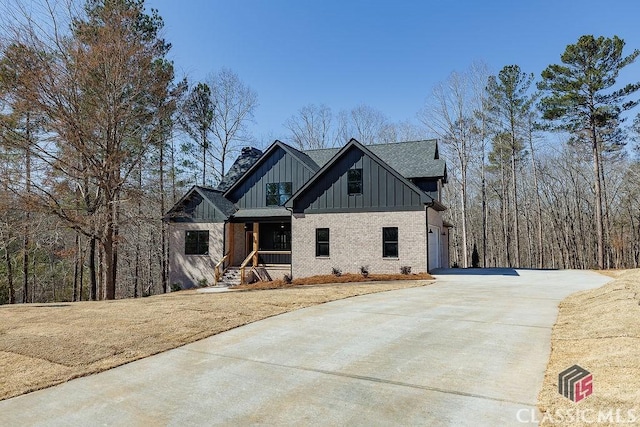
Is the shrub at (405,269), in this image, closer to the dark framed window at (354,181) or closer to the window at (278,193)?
the dark framed window at (354,181)

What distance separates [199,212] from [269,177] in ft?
16.6

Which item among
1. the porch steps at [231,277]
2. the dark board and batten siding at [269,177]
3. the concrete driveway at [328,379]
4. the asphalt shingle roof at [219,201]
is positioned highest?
the dark board and batten siding at [269,177]

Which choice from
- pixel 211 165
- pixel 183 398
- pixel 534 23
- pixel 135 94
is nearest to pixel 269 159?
pixel 135 94

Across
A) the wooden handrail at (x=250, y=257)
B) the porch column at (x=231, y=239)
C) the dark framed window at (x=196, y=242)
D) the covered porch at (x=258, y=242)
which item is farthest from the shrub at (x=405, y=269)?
the dark framed window at (x=196, y=242)

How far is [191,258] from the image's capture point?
24.0 metres

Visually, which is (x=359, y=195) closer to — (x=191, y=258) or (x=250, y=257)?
(x=250, y=257)

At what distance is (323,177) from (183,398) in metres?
17.1

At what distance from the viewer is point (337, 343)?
6.74 meters

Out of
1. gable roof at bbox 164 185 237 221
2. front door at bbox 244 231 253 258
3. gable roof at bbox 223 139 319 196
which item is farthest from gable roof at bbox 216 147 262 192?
front door at bbox 244 231 253 258

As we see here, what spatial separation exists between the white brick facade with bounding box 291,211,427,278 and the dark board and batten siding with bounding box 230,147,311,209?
Result: 3.35m

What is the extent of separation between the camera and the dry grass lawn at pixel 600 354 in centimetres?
383

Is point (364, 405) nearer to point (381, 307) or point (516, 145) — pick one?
point (381, 307)

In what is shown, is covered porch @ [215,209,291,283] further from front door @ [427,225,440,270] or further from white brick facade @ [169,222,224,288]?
front door @ [427,225,440,270]

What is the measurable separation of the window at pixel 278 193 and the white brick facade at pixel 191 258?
349 centimetres
